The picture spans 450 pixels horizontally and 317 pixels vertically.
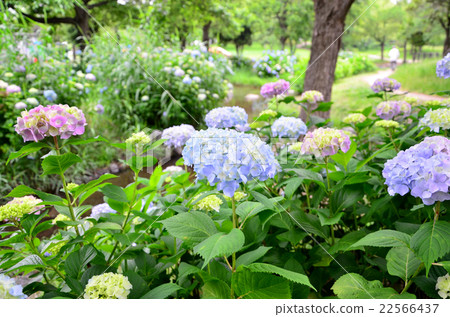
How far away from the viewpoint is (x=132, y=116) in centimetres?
269

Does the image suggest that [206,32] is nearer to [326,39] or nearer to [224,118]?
[326,39]

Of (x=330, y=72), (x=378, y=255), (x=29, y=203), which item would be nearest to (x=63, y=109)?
(x=29, y=203)

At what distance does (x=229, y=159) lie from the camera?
0.47 metres

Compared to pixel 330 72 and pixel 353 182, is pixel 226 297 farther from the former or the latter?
pixel 330 72

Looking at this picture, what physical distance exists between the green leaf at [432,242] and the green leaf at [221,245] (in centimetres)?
25

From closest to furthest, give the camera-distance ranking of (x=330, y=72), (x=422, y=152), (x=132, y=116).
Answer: (x=422, y=152) < (x=330, y=72) < (x=132, y=116)

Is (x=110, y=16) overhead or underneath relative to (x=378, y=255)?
overhead

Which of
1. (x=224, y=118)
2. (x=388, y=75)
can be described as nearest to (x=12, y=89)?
(x=224, y=118)

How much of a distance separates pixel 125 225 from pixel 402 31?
510 centimetres

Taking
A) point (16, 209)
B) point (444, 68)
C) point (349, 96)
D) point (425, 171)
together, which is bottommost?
point (349, 96)

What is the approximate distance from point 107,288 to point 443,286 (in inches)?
21.1

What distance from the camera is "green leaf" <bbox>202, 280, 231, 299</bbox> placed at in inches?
20.4

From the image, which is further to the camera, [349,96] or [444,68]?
[349,96]

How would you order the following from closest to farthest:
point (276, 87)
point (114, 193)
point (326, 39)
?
point (114, 193)
point (276, 87)
point (326, 39)
